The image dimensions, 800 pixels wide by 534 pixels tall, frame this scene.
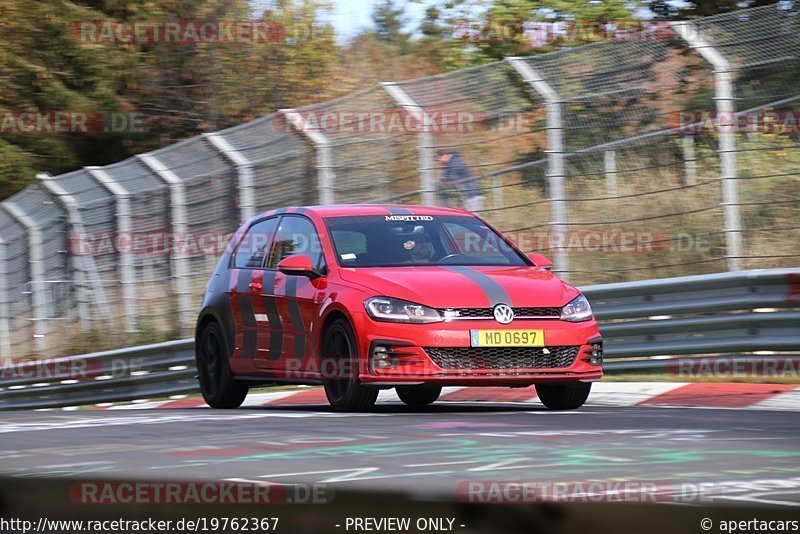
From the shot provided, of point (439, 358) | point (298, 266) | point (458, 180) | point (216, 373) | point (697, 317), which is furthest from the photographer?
point (458, 180)

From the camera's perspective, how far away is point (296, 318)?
9.74 metres

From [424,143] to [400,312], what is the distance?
4.74 m

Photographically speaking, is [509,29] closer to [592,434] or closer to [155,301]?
[155,301]

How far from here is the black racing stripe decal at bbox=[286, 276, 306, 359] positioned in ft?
31.6

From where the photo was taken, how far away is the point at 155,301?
1752 centimetres

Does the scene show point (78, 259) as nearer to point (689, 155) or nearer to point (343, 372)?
point (689, 155)

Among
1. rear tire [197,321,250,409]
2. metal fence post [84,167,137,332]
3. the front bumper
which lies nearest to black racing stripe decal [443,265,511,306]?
the front bumper

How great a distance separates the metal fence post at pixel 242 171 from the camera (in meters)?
15.6

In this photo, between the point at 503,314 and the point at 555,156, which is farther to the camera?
the point at 555,156

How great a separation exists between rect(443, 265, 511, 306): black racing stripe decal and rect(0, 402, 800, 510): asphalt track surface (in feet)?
2.22

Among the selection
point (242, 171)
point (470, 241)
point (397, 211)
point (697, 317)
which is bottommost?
point (697, 317)

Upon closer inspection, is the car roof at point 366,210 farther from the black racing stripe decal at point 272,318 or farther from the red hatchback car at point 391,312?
the black racing stripe decal at point 272,318

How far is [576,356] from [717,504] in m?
6.20

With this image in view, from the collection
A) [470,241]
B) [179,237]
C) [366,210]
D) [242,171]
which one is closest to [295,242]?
[366,210]
